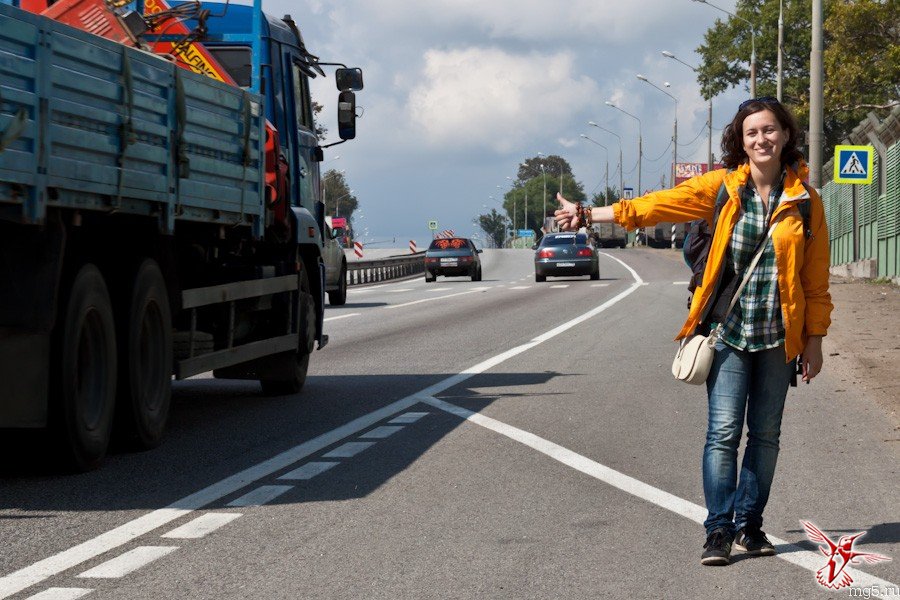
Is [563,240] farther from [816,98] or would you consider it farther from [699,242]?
[699,242]

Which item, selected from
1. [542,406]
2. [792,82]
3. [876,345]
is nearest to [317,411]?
[542,406]

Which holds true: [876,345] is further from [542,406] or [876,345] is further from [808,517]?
[808,517]

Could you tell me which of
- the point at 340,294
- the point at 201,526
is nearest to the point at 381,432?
the point at 201,526

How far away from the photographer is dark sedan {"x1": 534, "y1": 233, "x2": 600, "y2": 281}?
46969mm

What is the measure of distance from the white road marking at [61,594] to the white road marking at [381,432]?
4478mm

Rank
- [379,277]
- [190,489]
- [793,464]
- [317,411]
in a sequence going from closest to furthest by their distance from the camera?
[190,489]
[793,464]
[317,411]
[379,277]

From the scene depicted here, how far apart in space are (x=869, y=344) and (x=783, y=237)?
1281 cm

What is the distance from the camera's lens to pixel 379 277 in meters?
54.2

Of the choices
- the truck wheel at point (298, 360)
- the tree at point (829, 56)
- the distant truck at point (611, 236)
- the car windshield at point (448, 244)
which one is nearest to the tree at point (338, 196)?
the distant truck at point (611, 236)

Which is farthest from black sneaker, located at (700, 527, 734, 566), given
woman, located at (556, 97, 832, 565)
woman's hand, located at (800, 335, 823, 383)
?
woman's hand, located at (800, 335, 823, 383)

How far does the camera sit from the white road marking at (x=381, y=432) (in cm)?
1011

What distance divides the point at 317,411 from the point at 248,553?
5.39m

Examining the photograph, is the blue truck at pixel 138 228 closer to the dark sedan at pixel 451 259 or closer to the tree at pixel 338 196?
the dark sedan at pixel 451 259

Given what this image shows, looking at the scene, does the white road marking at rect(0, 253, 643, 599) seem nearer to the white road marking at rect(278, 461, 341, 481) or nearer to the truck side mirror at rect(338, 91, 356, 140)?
the white road marking at rect(278, 461, 341, 481)
